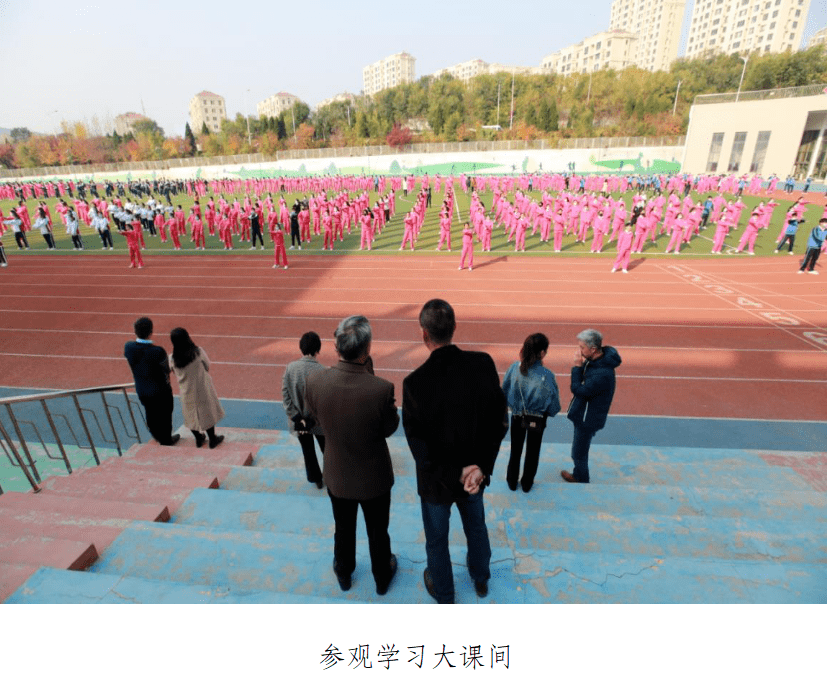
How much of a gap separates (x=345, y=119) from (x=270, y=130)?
12262 millimetres

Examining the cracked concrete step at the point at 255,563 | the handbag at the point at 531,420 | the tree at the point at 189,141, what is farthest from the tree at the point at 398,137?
the cracked concrete step at the point at 255,563

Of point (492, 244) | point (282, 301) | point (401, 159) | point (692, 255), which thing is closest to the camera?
point (282, 301)

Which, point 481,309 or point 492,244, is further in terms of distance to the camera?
point 492,244

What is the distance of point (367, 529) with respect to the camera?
8.16 feet

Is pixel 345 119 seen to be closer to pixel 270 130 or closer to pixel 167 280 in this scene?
pixel 270 130

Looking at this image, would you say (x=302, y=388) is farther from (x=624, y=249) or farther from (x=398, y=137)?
(x=398, y=137)

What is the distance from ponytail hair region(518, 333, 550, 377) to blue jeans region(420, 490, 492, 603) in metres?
1.35

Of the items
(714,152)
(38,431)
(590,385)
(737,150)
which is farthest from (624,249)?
(714,152)

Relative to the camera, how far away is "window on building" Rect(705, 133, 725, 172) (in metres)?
43.7

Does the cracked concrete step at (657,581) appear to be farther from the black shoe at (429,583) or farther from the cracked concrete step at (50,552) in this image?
the cracked concrete step at (50,552)

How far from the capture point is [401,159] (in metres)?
54.5

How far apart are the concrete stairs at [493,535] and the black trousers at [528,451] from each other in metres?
0.14

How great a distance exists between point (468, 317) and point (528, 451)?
20.8 feet

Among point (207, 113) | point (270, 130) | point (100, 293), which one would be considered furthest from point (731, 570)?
point (207, 113)
